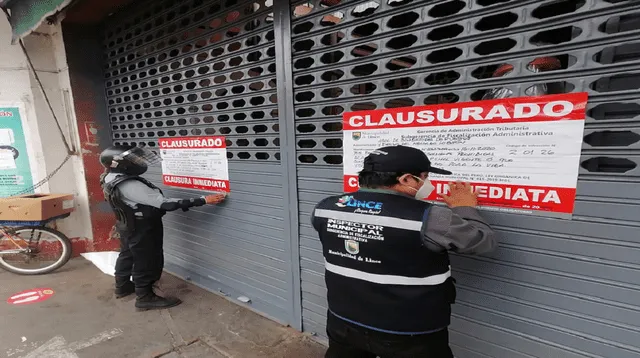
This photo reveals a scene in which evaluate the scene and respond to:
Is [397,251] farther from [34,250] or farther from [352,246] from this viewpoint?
[34,250]

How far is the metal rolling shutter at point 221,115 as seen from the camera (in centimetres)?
292

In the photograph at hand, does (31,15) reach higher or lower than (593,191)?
higher

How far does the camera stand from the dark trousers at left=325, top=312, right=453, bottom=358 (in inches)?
63.6

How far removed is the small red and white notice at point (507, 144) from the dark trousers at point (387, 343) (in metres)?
0.81

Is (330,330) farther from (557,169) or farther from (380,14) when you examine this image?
(380,14)

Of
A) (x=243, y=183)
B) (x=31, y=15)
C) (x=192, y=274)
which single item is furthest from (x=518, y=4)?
(x=31, y=15)

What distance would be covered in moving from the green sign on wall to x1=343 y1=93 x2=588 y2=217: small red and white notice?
17.8 ft

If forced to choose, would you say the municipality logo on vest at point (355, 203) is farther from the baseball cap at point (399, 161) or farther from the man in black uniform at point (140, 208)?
the man in black uniform at point (140, 208)

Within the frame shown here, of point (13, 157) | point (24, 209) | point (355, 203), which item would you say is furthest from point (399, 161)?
point (13, 157)

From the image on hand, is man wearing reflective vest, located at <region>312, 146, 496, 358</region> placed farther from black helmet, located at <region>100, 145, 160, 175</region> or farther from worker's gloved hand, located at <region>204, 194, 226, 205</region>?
black helmet, located at <region>100, 145, 160, 175</region>

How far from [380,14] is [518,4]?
78 centimetres

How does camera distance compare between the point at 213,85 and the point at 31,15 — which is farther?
the point at 31,15

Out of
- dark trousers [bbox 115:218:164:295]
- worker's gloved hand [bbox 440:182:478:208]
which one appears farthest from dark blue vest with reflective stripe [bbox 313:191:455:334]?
dark trousers [bbox 115:218:164:295]

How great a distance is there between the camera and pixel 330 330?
1902 mm
